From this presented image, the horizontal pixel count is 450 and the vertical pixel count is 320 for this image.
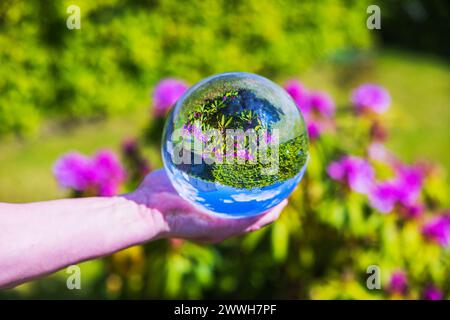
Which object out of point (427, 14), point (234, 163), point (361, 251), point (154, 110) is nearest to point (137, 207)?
point (234, 163)

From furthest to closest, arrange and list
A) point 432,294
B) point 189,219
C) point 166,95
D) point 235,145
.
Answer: point 166,95 < point 432,294 < point 189,219 < point 235,145

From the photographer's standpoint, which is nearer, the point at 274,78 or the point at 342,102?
the point at 342,102

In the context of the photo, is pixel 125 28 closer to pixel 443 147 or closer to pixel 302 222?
pixel 302 222

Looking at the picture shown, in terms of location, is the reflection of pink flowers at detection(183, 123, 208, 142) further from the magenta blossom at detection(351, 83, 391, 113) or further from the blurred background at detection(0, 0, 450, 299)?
the magenta blossom at detection(351, 83, 391, 113)

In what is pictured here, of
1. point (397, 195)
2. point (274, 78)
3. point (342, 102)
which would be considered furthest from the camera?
point (274, 78)

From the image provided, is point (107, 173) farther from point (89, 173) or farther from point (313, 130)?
point (313, 130)

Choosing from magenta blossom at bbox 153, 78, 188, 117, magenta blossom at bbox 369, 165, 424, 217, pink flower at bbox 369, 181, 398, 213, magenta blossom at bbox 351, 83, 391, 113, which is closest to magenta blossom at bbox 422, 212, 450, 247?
magenta blossom at bbox 369, 165, 424, 217

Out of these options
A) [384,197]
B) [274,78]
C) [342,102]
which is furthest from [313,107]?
[274,78]

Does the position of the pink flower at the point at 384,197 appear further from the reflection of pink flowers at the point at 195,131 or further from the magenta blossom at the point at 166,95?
the reflection of pink flowers at the point at 195,131
